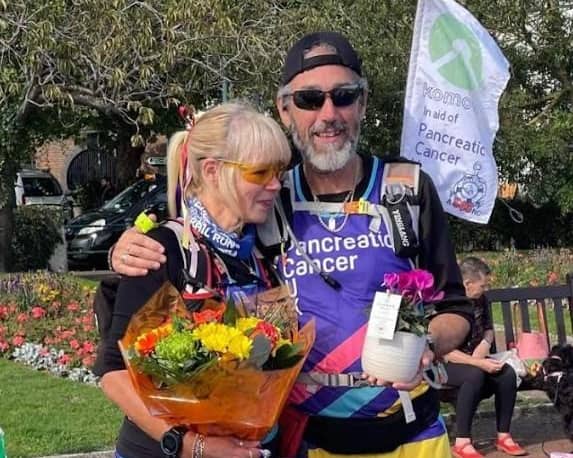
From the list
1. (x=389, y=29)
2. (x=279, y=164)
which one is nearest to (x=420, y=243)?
(x=279, y=164)

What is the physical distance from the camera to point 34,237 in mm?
16141

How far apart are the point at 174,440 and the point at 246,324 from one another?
32 cm

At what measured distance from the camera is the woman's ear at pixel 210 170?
2.64 metres

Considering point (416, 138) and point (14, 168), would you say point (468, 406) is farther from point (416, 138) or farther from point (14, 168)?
point (14, 168)

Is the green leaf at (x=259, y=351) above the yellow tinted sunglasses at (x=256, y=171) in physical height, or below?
below

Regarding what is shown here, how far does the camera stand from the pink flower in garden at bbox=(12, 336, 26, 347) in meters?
9.53

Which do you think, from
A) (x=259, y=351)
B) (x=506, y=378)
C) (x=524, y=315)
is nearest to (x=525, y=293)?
(x=524, y=315)

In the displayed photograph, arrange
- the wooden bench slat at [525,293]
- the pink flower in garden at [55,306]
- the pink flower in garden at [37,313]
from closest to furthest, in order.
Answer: the wooden bench slat at [525,293], the pink flower in garden at [37,313], the pink flower in garden at [55,306]

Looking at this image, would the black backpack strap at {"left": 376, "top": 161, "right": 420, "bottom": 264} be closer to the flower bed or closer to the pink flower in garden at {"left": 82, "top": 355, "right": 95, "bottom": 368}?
the flower bed

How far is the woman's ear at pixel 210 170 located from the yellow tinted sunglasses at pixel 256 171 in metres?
0.02

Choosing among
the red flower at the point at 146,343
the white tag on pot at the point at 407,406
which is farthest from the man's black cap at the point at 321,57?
the red flower at the point at 146,343

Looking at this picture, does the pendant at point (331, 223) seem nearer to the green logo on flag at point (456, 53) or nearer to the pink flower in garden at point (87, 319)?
the green logo on flag at point (456, 53)

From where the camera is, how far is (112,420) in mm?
6977

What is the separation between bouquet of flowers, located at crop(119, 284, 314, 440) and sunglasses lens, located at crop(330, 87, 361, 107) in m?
0.71
